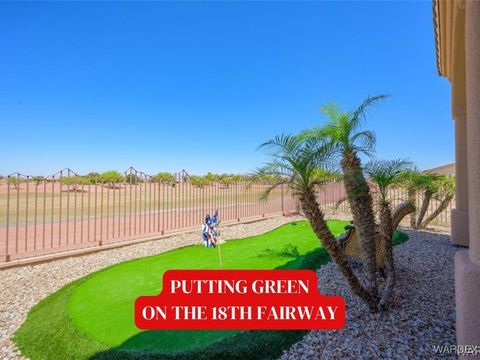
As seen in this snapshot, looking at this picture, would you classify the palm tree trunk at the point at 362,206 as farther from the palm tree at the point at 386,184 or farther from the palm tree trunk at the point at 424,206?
the palm tree trunk at the point at 424,206

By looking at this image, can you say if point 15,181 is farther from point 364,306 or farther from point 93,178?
point 364,306

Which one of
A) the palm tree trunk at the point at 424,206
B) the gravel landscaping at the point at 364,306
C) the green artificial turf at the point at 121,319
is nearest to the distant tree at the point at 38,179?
the gravel landscaping at the point at 364,306

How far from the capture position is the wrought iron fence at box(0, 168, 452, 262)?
6.70m

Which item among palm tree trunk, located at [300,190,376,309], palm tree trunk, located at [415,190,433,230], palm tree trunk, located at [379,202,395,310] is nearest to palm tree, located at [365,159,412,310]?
palm tree trunk, located at [379,202,395,310]

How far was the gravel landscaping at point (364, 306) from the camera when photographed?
115 inches

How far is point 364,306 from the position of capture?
375 centimetres

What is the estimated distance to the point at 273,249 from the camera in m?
7.11

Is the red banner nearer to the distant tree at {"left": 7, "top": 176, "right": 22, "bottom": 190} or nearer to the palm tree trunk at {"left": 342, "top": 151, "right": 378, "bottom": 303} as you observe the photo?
Result: the palm tree trunk at {"left": 342, "top": 151, "right": 378, "bottom": 303}

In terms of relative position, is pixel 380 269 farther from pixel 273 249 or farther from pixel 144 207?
pixel 144 207

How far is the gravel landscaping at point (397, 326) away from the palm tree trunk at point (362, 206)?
392mm

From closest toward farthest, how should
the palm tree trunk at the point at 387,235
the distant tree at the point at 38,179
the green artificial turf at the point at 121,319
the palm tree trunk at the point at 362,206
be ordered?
the green artificial turf at the point at 121,319 < the palm tree trunk at the point at 362,206 < the palm tree trunk at the point at 387,235 < the distant tree at the point at 38,179

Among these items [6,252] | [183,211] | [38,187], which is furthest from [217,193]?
[6,252]

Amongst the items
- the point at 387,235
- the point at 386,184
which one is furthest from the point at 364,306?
the point at 386,184

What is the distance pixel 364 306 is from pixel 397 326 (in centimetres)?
50
